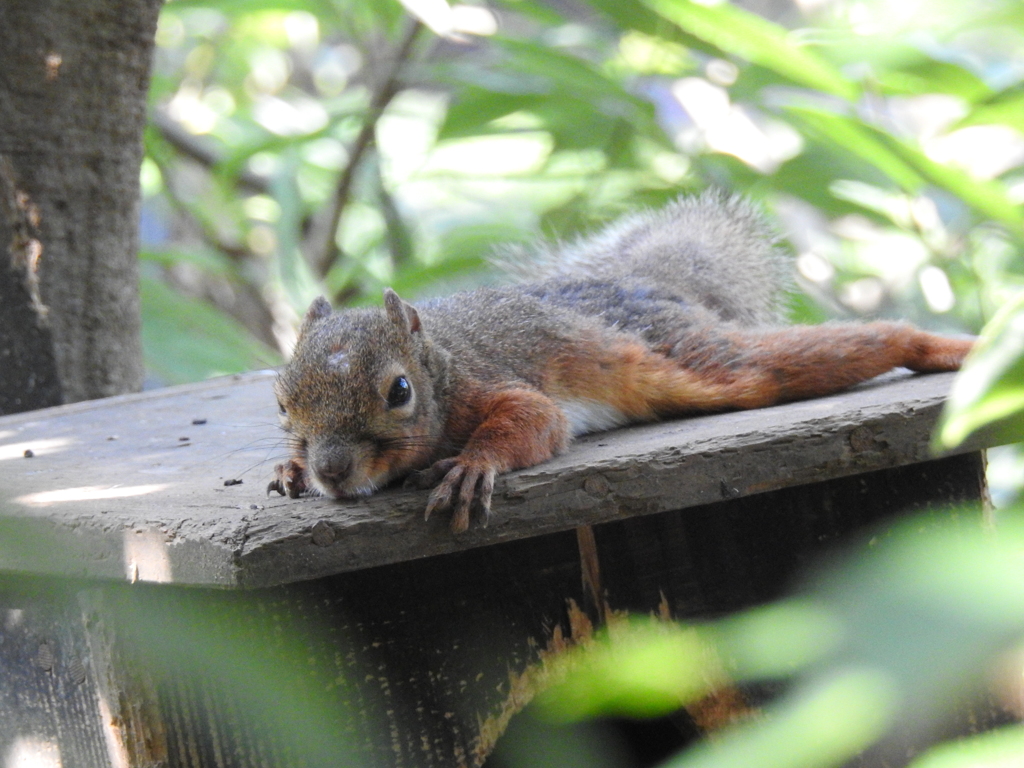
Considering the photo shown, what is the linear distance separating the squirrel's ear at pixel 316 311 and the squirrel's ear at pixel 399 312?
0.14 meters

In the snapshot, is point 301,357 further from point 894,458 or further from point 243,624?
point 894,458

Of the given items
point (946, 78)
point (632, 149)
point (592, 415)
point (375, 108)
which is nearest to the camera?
point (592, 415)

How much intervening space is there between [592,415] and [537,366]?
12 cm

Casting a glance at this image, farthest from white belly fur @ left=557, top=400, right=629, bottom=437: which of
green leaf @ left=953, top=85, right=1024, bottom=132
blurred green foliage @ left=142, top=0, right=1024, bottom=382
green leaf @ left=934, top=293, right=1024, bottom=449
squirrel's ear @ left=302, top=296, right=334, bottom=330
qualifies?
green leaf @ left=934, top=293, right=1024, bottom=449

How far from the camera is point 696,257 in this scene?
215 cm

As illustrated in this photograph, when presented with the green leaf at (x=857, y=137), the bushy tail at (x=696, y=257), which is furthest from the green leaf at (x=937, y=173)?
the bushy tail at (x=696, y=257)

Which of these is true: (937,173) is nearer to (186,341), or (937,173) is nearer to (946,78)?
(946,78)

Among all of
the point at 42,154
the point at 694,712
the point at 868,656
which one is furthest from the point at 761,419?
the point at 42,154

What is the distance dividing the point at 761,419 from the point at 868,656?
1041mm

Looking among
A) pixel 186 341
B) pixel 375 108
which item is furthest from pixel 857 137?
pixel 186 341

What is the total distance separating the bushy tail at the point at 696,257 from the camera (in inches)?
81.9

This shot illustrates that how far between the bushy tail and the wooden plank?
0.56 metres

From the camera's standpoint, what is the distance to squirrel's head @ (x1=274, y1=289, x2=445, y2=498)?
1260mm

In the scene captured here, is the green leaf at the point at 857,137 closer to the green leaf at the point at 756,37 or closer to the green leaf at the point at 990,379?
the green leaf at the point at 756,37
